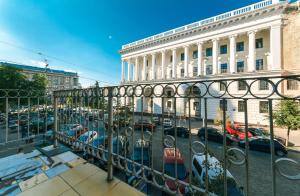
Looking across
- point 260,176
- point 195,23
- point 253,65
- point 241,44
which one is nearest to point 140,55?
point 195,23

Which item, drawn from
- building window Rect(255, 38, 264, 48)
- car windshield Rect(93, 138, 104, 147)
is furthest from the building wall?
car windshield Rect(93, 138, 104, 147)

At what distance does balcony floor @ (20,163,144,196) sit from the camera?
1986mm

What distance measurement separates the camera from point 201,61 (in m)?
22.2

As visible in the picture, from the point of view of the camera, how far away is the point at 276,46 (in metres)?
17.0

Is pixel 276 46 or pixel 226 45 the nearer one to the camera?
pixel 276 46

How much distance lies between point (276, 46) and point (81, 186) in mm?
23644

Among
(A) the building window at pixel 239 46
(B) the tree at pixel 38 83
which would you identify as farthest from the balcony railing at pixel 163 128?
(A) the building window at pixel 239 46

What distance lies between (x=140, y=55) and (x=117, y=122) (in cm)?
2927

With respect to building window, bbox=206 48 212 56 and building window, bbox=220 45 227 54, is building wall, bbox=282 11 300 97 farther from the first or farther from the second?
building window, bbox=206 48 212 56

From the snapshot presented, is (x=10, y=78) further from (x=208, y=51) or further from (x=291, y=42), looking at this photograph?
(x=291, y=42)

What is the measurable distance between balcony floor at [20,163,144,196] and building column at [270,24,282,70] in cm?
2219

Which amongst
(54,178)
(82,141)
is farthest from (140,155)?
(54,178)

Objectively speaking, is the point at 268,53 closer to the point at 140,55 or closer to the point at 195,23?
the point at 195,23

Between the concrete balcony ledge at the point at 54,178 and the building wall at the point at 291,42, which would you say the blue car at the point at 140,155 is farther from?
the building wall at the point at 291,42
